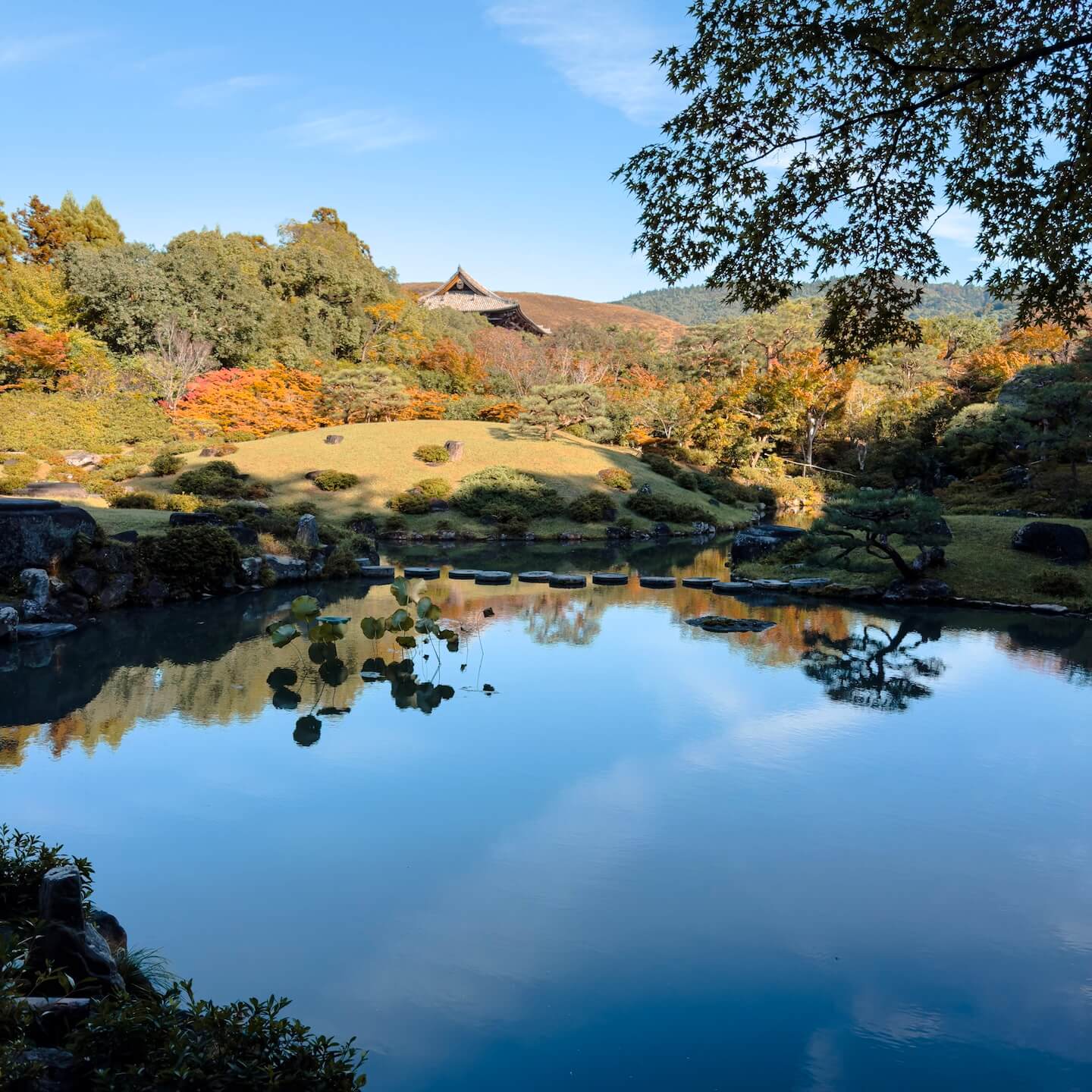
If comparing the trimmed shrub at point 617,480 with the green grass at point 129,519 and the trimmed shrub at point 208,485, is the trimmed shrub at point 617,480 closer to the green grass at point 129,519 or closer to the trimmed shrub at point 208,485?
the trimmed shrub at point 208,485

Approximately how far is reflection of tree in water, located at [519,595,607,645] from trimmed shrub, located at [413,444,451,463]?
52.7 ft

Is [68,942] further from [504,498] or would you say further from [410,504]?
[504,498]

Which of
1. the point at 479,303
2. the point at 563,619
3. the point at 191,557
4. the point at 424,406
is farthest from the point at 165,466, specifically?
the point at 479,303

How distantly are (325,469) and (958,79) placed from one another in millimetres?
26505

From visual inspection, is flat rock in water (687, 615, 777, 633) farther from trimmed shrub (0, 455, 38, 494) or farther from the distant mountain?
the distant mountain

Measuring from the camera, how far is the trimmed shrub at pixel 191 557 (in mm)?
16594

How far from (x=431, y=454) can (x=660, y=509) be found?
9.05 metres

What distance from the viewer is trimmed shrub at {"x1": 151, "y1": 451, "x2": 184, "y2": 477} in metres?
30.1

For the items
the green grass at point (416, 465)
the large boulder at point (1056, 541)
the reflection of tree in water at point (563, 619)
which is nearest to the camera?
the reflection of tree in water at point (563, 619)

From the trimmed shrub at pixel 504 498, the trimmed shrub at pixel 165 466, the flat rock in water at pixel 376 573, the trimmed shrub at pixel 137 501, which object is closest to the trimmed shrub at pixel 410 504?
the trimmed shrub at pixel 504 498

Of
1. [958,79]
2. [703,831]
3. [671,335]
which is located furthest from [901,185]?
[671,335]

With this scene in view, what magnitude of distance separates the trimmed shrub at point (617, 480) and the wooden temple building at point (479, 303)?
38.4 metres

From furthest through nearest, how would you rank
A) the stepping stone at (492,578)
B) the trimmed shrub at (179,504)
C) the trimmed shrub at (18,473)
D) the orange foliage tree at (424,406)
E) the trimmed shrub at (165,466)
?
the orange foliage tree at (424,406) < the trimmed shrub at (165,466) < the trimmed shrub at (18,473) < the trimmed shrub at (179,504) < the stepping stone at (492,578)

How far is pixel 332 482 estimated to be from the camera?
30578 millimetres
